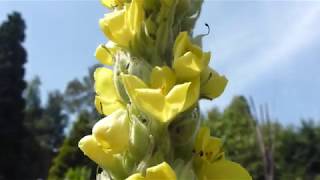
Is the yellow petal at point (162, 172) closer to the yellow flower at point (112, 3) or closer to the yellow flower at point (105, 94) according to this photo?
the yellow flower at point (105, 94)

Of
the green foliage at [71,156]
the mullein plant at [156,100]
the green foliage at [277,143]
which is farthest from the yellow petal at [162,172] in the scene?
the green foliage at [277,143]

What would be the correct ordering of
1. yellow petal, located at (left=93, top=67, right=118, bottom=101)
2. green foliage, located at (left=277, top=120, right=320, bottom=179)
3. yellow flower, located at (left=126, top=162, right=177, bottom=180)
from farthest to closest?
green foliage, located at (left=277, top=120, right=320, bottom=179)
yellow petal, located at (left=93, top=67, right=118, bottom=101)
yellow flower, located at (left=126, top=162, right=177, bottom=180)

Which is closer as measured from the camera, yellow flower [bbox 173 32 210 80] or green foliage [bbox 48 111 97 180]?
yellow flower [bbox 173 32 210 80]

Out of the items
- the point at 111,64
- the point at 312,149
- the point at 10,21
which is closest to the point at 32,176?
the point at 10,21

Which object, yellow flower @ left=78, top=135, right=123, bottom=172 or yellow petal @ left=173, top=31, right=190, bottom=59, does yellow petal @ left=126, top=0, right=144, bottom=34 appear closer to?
yellow petal @ left=173, top=31, right=190, bottom=59

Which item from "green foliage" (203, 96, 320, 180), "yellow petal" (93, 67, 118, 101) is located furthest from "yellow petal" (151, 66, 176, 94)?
"green foliage" (203, 96, 320, 180)

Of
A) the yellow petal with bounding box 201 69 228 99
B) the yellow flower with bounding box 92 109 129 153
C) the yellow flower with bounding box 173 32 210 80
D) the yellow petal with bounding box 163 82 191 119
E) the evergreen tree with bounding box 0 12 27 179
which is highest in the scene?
the evergreen tree with bounding box 0 12 27 179
